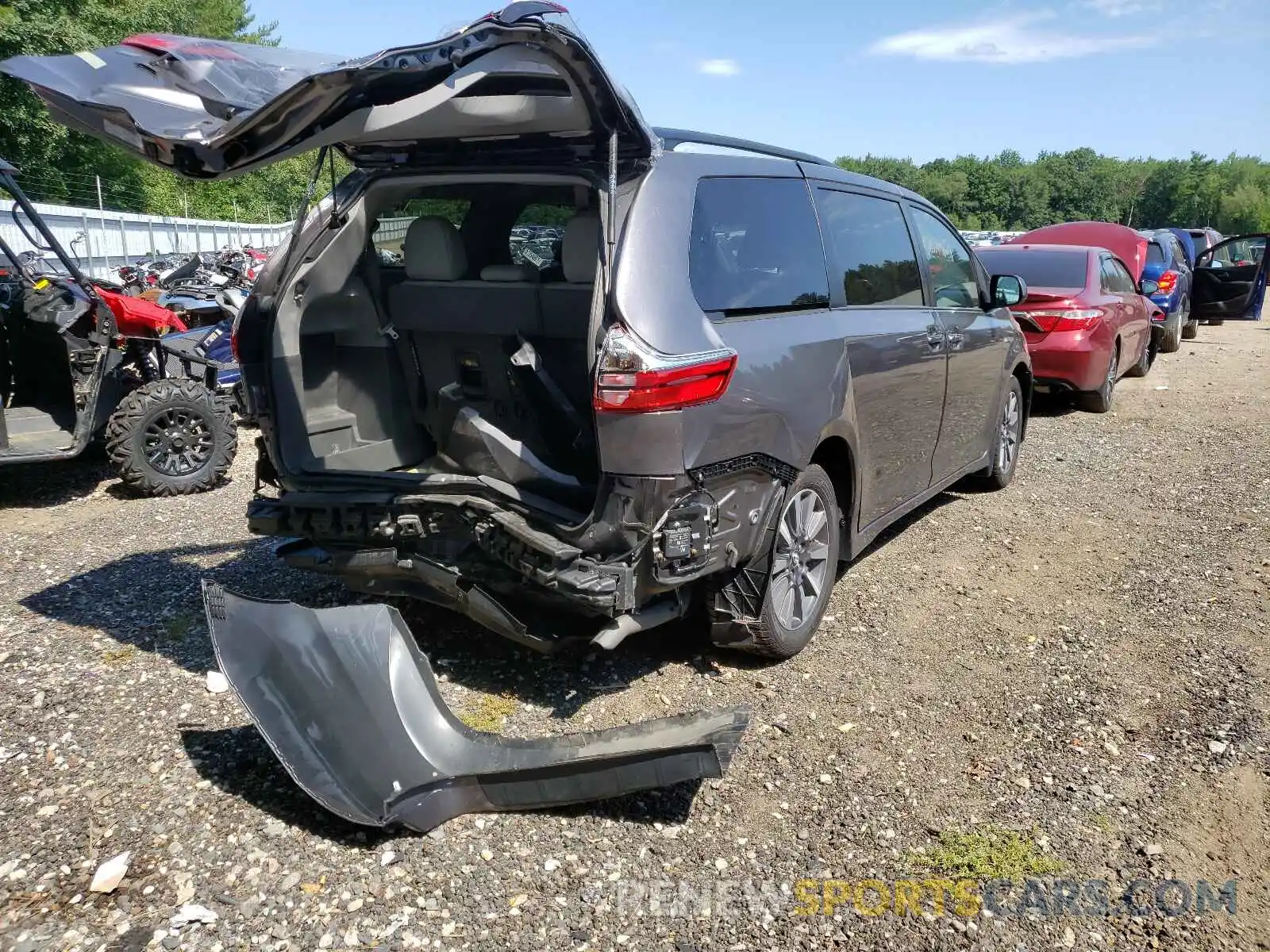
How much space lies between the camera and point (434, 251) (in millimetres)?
4219

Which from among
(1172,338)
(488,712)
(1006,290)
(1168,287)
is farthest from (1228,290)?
(488,712)

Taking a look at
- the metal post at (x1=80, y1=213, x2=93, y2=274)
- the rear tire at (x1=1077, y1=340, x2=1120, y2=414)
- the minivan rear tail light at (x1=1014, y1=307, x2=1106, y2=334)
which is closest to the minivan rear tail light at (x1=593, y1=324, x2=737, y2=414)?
the minivan rear tail light at (x1=1014, y1=307, x2=1106, y2=334)

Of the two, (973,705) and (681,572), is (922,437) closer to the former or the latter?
(973,705)

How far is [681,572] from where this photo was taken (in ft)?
10.9

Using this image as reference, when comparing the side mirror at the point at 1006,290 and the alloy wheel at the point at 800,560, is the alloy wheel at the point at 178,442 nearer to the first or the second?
the alloy wheel at the point at 800,560

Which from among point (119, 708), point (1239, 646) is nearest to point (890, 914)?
point (1239, 646)

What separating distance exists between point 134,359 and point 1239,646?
7.13 metres

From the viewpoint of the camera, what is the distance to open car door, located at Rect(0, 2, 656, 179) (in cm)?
268

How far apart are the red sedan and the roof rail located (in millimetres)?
4815

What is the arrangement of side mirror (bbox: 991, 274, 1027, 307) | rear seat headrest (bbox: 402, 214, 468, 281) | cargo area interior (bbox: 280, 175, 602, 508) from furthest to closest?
side mirror (bbox: 991, 274, 1027, 307) < rear seat headrest (bbox: 402, 214, 468, 281) < cargo area interior (bbox: 280, 175, 602, 508)

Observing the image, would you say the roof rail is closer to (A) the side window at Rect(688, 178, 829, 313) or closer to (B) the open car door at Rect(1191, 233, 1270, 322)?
(A) the side window at Rect(688, 178, 829, 313)

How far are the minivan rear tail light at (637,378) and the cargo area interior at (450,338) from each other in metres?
0.54

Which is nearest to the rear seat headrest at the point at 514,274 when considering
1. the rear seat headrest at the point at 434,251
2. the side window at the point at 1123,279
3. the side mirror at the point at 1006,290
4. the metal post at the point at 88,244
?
the rear seat headrest at the point at 434,251

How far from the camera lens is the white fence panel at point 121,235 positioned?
21.1m
